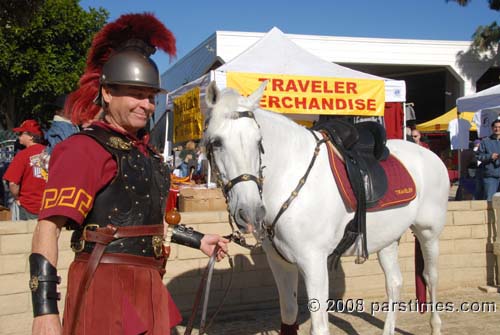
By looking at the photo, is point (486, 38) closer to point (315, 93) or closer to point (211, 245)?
point (315, 93)

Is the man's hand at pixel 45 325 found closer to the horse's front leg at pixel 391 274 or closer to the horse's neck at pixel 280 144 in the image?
the horse's neck at pixel 280 144

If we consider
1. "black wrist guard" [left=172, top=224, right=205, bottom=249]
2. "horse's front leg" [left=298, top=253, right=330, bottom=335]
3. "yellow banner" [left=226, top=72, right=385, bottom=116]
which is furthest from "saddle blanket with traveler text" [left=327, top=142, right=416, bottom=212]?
"yellow banner" [left=226, top=72, right=385, bottom=116]

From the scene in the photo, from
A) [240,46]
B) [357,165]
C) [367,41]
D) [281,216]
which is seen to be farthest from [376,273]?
[367,41]

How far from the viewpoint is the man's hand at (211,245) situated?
2.28 metres

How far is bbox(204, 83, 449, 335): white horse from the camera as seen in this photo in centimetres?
270

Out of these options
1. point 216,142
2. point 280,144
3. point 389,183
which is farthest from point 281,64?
point 216,142

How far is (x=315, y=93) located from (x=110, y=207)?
19.3ft

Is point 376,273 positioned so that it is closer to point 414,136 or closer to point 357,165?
point 357,165

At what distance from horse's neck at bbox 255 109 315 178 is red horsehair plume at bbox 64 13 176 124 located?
3.63 ft

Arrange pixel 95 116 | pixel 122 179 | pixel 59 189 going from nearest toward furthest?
1. pixel 59 189
2. pixel 122 179
3. pixel 95 116

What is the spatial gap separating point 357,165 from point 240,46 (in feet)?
48.7

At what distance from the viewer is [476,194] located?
878cm

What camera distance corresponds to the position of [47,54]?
52.2 ft

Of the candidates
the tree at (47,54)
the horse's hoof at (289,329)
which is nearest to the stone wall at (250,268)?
the horse's hoof at (289,329)
